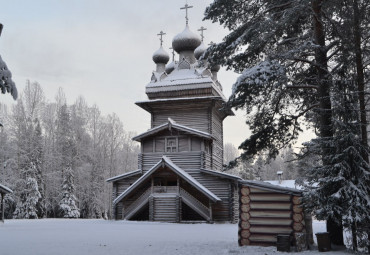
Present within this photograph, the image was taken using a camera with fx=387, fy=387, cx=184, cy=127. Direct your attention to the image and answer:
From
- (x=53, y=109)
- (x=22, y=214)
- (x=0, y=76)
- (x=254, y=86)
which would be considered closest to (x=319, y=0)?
(x=254, y=86)

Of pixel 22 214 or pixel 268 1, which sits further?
pixel 22 214

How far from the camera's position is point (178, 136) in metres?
30.5

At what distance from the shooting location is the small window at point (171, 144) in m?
30.7

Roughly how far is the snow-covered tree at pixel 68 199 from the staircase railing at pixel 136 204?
609 inches

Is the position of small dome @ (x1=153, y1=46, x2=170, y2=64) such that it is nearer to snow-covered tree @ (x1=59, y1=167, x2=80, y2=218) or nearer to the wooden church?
the wooden church

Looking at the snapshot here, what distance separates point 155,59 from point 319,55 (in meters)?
27.1

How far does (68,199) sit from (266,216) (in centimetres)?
3448

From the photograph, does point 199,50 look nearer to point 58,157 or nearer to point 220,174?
point 220,174

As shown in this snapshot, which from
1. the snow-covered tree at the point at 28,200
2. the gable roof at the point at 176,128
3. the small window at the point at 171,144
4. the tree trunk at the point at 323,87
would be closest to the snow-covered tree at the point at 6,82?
the tree trunk at the point at 323,87

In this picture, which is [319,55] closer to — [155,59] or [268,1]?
[268,1]

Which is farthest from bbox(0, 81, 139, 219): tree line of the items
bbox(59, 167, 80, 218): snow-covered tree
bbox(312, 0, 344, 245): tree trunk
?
bbox(312, 0, 344, 245): tree trunk

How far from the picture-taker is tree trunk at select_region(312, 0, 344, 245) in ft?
39.1

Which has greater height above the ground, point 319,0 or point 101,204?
point 319,0

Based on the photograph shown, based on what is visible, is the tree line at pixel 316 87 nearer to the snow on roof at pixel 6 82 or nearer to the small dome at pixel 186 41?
the snow on roof at pixel 6 82
